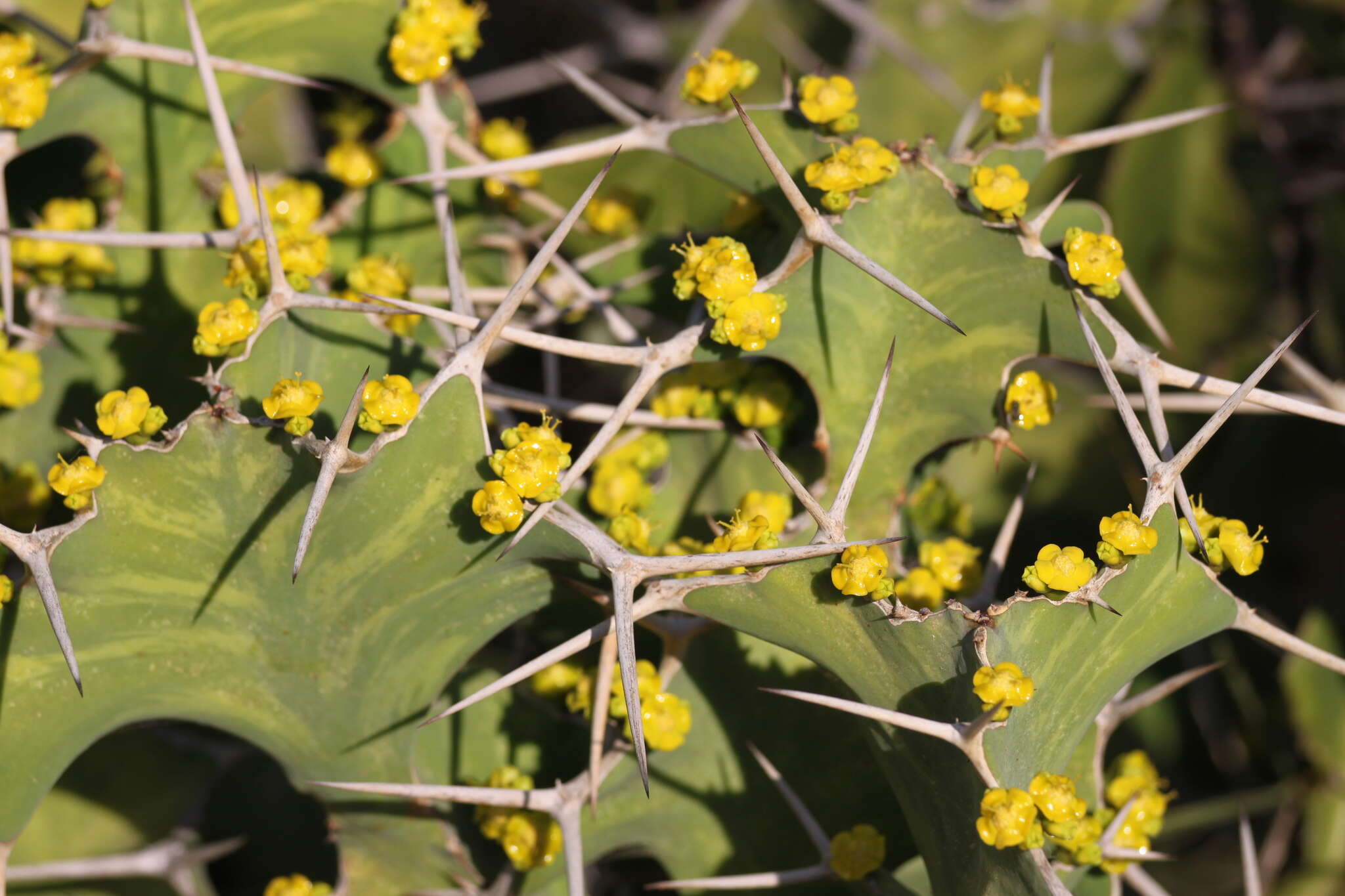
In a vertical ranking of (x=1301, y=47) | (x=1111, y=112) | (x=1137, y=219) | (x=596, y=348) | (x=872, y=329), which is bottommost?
(x=596, y=348)

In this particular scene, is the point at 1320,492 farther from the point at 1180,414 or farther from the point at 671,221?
the point at 671,221

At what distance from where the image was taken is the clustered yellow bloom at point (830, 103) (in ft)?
3.86

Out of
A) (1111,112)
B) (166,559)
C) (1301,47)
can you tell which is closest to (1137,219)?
(1111,112)

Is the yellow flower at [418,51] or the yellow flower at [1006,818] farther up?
the yellow flower at [418,51]

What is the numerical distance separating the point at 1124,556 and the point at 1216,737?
1225 millimetres

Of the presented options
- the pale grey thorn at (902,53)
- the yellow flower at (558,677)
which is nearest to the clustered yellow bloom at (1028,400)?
the yellow flower at (558,677)

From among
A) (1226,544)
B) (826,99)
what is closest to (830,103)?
(826,99)

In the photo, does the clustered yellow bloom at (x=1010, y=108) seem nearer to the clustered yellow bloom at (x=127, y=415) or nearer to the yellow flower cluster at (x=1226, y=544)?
the yellow flower cluster at (x=1226, y=544)

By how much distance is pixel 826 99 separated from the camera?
1176mm

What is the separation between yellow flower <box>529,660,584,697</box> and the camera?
4.08ft

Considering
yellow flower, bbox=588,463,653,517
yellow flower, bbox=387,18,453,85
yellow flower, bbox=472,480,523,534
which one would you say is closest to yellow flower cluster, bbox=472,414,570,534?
yellow flower, bbox=472,480,523,534

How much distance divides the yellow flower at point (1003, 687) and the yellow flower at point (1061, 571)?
89mm

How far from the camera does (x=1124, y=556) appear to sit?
3.24 ft

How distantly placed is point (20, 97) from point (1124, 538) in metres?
1.22
